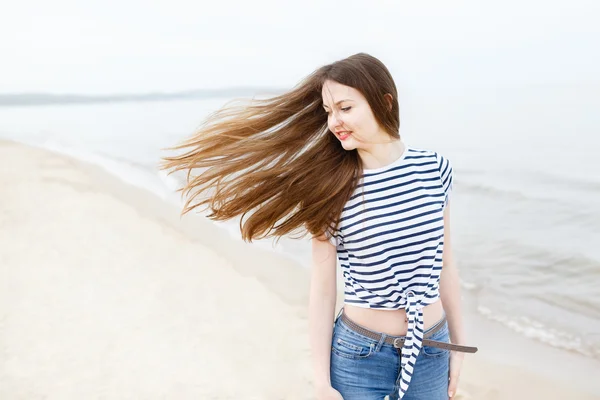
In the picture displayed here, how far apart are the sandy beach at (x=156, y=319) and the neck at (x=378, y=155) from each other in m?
2.28

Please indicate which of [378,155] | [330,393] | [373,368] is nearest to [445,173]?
[378,155]

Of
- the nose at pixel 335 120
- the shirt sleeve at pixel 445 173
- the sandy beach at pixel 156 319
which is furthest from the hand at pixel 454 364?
the sandy beach at pixel 156 319

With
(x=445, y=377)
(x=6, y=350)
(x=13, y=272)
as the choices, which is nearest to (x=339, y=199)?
(x=445, y=377)

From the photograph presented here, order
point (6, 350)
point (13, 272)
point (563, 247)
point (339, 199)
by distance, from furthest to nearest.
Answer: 1. point (563, 247)
2. point (13, 272)
3. point (6, 350)
4. point (339, 199)

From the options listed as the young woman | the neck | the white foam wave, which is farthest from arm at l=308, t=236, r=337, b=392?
the white foam wave

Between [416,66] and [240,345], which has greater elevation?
[240,345]

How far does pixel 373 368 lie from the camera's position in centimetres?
214

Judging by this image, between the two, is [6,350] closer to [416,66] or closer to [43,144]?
[43,144]

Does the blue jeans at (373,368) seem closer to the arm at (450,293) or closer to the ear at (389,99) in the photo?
the arm at (450,293)

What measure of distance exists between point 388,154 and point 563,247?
20.9 ft

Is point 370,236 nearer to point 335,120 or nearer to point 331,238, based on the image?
point 331,238

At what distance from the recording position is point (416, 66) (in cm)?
4125

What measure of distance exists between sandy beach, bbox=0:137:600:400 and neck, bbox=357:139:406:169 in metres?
2.28

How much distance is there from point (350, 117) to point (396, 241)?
1.37 ft
